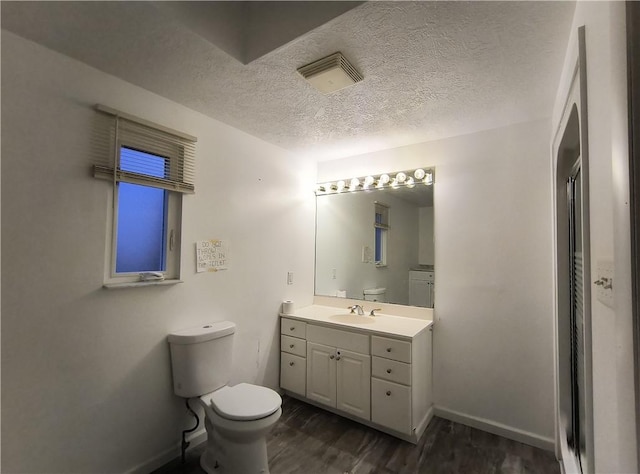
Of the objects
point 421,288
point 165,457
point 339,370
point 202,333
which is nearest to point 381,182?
point 421,288

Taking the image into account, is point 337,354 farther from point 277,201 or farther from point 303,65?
point 303,65

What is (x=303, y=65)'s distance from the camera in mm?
1529

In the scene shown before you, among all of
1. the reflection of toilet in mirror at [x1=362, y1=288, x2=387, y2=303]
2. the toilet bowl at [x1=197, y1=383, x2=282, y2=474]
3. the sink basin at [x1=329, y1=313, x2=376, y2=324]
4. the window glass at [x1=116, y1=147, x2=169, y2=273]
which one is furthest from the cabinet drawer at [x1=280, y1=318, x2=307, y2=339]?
the window glass at [x1=116, y1=147, x2=169, y2=273]

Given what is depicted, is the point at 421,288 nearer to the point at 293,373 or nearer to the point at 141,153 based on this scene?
the point at 293,373

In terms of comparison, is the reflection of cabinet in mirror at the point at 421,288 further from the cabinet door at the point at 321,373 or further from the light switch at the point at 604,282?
the light switch at the point at 604,282

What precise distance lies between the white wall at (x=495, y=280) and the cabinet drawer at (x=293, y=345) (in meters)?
1.12

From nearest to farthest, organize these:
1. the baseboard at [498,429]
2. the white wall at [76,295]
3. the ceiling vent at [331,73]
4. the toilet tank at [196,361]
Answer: the white wall at [76,295], the ceiling vent at [331,73], the toilet tank at [196,361], the baseboard at [498,429]

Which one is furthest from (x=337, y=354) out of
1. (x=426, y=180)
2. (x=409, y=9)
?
(x=409, y=9)

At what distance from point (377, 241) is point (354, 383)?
1.27m

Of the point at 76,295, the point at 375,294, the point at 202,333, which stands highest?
the point at 76,295

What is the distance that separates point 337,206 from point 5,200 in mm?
2413

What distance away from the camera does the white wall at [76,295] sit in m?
1.31

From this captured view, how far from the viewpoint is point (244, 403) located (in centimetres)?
170

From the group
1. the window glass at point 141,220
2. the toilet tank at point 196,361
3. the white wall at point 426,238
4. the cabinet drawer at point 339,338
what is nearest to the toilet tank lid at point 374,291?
the white wall at point 426,238
